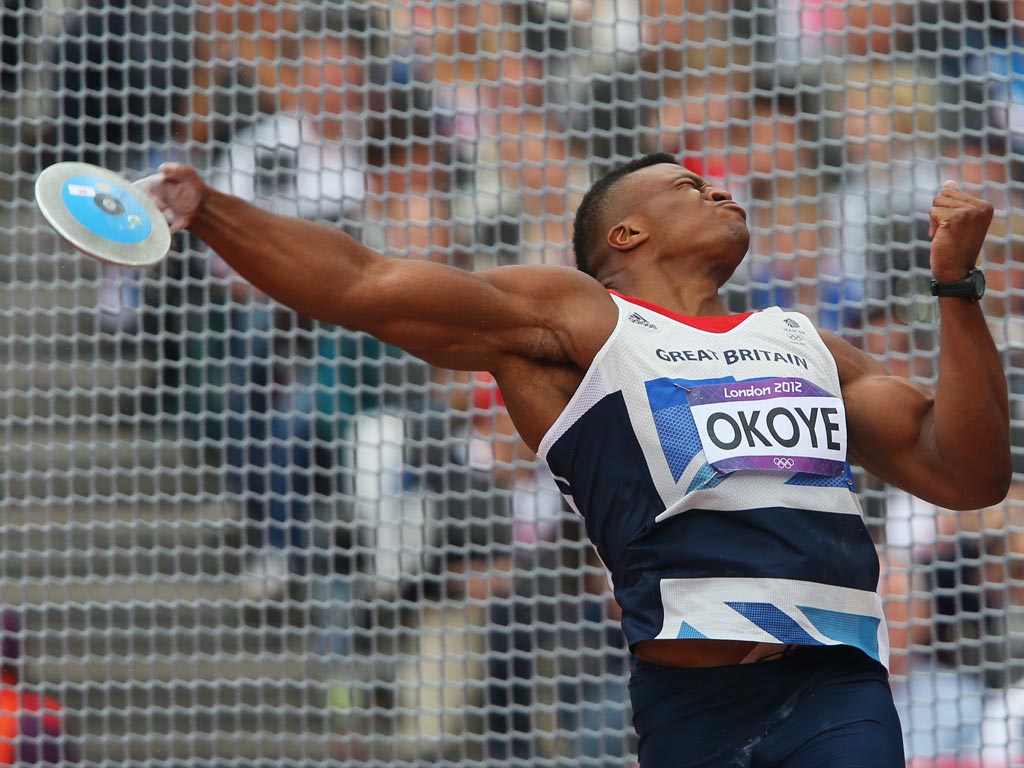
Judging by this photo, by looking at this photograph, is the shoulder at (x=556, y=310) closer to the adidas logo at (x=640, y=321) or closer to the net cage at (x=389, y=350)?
the adidas logo at (x=640, y=321)

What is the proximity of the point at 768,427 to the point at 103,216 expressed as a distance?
1400 millimetres

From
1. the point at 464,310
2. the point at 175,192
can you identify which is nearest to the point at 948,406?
the point at 464,310

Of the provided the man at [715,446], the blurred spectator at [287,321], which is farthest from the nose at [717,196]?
the blurred spectator at [287,321]

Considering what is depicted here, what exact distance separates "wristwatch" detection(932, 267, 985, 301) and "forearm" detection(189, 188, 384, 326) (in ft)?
3.93

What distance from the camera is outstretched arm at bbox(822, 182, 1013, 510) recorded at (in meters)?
2.66

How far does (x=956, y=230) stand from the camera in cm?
264

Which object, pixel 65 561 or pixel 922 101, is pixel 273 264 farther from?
pixel 922 101

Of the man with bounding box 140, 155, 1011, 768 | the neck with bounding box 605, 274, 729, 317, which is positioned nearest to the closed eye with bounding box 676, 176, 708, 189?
the neck with bounding box 605, 274, 729, 317

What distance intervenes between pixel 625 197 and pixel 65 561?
2.91m

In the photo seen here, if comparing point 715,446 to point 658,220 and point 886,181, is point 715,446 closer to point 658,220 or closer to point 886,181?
point 658,220

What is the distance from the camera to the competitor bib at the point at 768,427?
273 cm

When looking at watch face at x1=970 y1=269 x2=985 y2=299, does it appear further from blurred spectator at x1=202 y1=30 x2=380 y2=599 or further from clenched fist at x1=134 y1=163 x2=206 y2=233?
blurred spectator at x1=202 y1=30 x2=380 y2=599

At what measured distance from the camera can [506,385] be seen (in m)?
2.94

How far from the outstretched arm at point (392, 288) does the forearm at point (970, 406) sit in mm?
760
